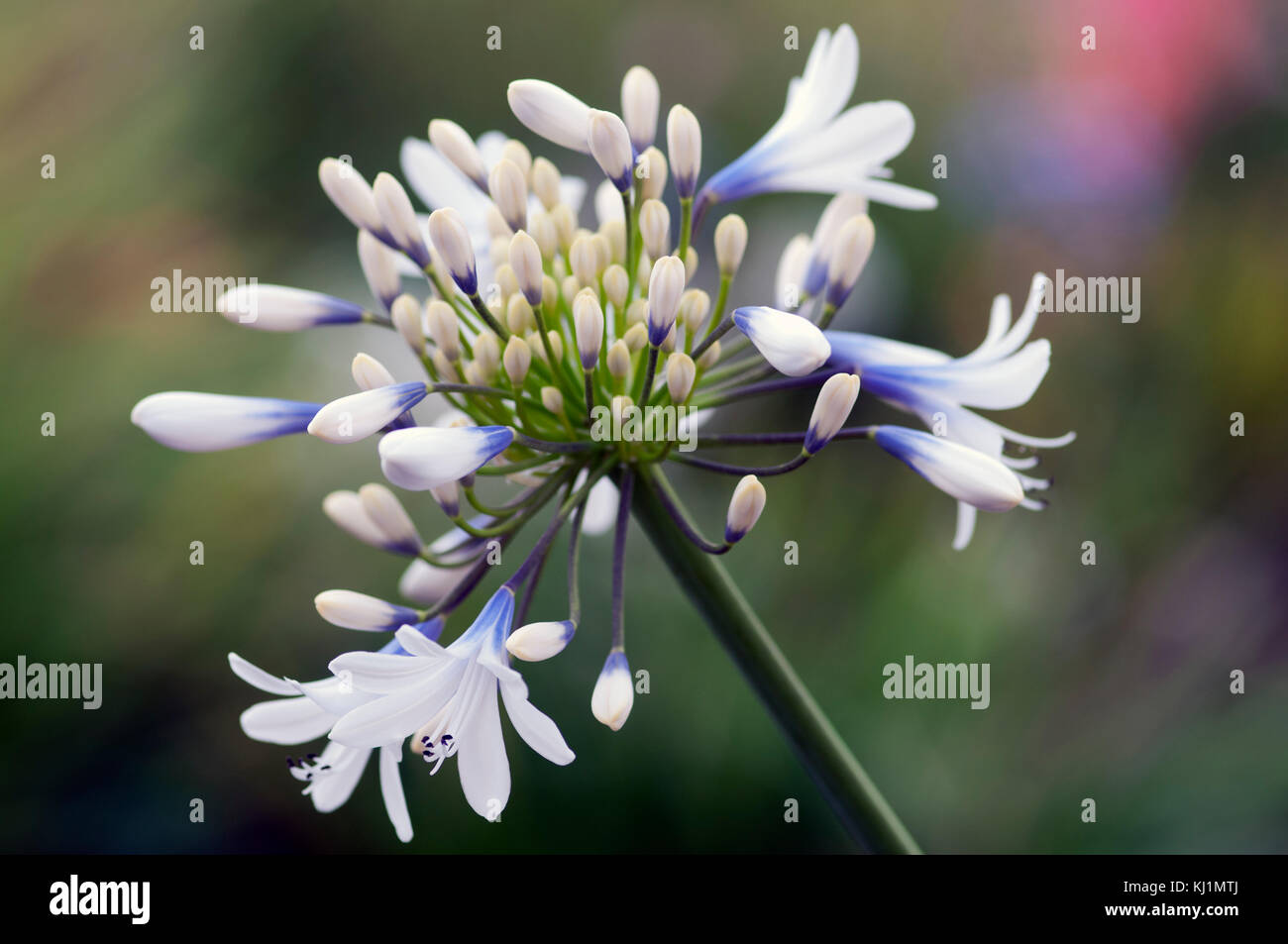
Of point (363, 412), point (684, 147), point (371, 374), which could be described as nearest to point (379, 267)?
point (371, 374)

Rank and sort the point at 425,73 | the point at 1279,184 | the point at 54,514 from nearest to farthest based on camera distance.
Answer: the point at 54,514 → the point at 1279,184 → the point at 425,73

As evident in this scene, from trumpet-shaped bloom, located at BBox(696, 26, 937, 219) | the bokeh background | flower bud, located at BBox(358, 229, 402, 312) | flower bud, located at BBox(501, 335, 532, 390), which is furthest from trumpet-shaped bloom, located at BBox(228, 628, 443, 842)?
Answer: the bokeh background

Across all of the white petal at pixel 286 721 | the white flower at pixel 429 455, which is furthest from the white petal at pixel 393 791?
the white flower at pixel 429 455

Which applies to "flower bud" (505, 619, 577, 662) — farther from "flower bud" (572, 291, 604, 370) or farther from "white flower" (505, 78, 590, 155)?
"white flower" (505, 78, 590, 155)

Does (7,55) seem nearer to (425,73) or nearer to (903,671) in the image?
(425,73)

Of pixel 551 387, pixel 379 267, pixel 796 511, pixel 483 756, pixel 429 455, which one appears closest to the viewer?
pixel 429 455

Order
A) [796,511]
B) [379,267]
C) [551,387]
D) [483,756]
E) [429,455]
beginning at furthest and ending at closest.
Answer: [796,511] → [379,267] → [551,387] → [483,756] → [429,455]

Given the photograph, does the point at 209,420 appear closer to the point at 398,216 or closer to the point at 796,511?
the point at 398,216
